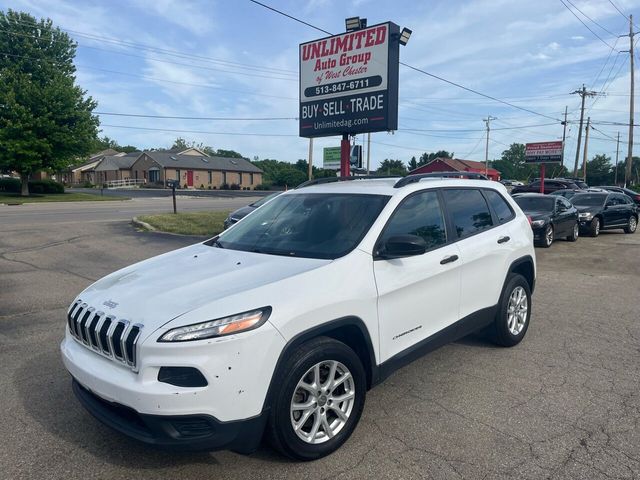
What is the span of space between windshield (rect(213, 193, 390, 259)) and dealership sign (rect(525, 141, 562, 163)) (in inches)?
1169

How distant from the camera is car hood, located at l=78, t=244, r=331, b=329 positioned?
287 centimetres

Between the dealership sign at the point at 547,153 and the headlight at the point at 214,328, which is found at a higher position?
the dealership sign at the point at 547,153

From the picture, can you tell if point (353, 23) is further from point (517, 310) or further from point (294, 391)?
point (294, 391)

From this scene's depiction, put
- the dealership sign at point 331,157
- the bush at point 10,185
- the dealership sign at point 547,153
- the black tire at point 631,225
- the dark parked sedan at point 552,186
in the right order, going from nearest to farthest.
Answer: the black tire at point 631,225
the dark parked sedan at point 552,186
the dealership sign at point 547,153
the bush at point 10,185
the dealership sign at point 331,157

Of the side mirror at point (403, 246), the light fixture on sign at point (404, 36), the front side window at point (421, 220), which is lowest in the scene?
the side mirror at point (403, 246)

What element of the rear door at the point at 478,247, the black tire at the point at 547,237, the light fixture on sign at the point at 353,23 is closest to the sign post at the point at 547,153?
the black tire at the point at 547,237

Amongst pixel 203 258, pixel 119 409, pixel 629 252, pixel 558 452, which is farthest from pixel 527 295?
pixel 629 252

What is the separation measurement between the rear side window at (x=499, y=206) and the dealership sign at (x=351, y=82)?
751 cm

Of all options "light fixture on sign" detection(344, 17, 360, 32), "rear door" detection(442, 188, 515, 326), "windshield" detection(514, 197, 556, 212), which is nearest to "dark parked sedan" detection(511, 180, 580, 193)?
"windshield" detection(514, 197, 556, 212)

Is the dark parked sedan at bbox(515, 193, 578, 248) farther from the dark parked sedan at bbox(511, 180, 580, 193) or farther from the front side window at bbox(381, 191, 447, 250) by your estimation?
the dark parked sedan at bbox(511, 180, 580, 193)

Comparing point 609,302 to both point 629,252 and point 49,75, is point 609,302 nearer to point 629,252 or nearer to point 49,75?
point 629,252

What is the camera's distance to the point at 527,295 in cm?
547

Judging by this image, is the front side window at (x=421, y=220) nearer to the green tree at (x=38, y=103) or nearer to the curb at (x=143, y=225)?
the curb at (x=143, y=225)

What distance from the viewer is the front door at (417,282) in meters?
3.53
